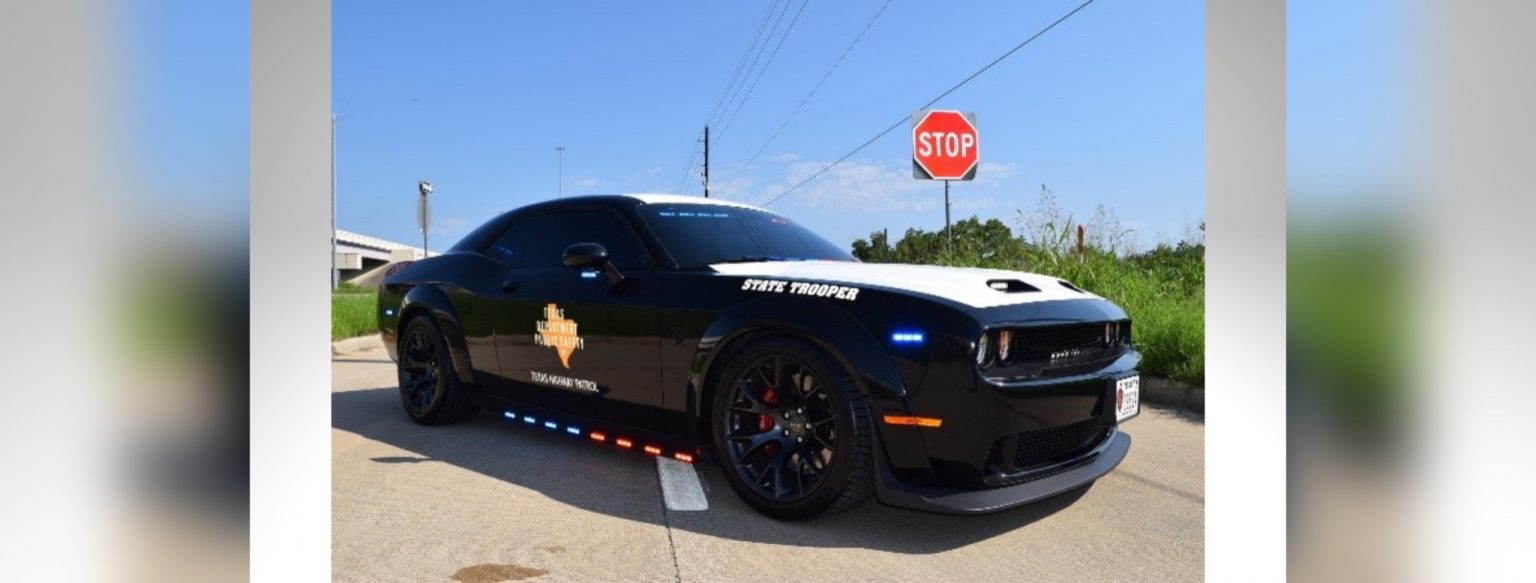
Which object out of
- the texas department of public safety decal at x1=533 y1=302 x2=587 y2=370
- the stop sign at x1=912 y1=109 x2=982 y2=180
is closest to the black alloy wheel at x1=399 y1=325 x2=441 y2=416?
the texas department of public safety decal at x1=533 y1=302 x2=587 y2=370

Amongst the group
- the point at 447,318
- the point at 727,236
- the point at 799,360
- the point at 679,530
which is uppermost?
the point at 727,236

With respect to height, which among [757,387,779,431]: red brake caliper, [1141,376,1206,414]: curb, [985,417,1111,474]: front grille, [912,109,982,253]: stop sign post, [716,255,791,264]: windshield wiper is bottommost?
[1141,376,1206,414]: curb

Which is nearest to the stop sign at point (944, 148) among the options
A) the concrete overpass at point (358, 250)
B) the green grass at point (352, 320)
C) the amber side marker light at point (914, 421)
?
the green grass at point (352, 320)

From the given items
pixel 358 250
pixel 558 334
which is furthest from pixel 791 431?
pixel 358 250

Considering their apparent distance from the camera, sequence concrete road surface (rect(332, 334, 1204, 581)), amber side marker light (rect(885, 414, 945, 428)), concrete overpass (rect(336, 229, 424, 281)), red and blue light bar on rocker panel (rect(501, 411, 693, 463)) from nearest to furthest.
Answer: concrete road surface (rect(332, 334, 1204, 581)), amber side marker light (rect(885, 414, 945, 428)), red and blue light bar on rocker panel (rect(501, 411, 693, 463)), concrete overpass (rect(336, 229, 424, 281))

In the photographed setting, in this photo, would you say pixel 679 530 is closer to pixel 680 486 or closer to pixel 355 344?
pixel 680 486

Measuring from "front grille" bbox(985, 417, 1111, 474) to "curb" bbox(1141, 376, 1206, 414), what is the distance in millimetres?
2825

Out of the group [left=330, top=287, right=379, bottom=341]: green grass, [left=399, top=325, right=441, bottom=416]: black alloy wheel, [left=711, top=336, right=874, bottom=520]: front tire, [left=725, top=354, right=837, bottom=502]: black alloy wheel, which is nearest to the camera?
[left=711, top=336, right=874, bottom=520]: front tire

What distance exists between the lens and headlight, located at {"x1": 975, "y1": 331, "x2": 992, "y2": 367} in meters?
2.82

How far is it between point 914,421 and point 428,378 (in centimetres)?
336

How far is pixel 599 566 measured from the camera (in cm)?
272

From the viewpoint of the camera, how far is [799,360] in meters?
3.08

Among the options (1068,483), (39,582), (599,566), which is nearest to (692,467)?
(599,566)

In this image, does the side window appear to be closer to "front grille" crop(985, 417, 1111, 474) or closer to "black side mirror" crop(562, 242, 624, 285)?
"black side mirror" crop(562, 242, 624, 285)
